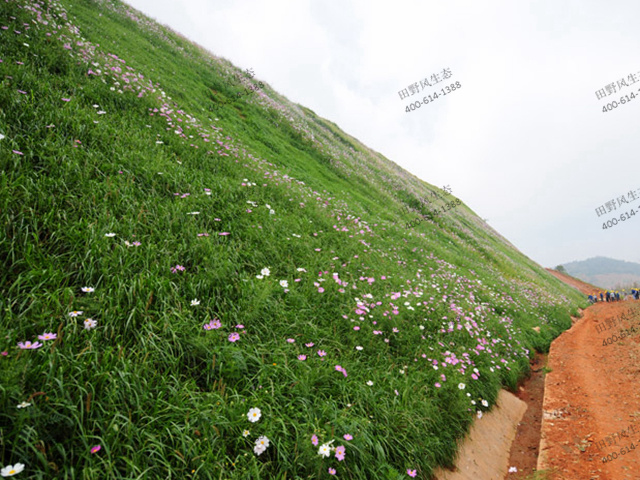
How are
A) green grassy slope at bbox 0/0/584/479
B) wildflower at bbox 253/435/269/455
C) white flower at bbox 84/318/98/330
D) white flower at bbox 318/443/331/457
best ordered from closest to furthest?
green grassy slope at bbox 0/0/584/479
wildflower at bbox 253/435/269/455
white flower at bbox 318/443/331/457
white flower at bbox 84/318/98/330

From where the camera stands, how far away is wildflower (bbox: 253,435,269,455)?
2373 mm

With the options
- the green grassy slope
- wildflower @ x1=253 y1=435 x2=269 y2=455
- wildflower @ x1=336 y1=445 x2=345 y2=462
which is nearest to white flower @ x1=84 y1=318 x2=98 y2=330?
the green grassy slope

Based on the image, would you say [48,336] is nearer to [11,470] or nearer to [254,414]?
[11,470]

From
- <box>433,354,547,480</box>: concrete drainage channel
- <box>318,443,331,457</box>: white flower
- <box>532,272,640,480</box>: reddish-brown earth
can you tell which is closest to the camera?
<box>318,443,331,457</box>: white flower

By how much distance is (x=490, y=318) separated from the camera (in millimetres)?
7707

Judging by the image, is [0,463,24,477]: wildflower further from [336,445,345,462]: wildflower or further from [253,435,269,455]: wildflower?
[336,445,345,462]: wildflower

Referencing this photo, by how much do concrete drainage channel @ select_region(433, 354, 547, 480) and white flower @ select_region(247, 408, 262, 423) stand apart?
93.4 inches

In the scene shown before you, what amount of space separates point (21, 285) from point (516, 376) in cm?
844

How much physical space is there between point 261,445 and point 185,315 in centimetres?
170

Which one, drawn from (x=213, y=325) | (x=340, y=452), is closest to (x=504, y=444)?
(x=340, y=452)

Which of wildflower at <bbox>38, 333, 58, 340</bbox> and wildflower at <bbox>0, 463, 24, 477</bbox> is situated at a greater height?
wildflower at <bbox>38, 333, 58, 340</bbox>

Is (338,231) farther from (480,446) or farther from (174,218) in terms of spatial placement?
(480,446)

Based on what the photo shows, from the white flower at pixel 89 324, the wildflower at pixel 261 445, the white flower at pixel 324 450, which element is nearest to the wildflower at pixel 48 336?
the white flower at pixel 89 324

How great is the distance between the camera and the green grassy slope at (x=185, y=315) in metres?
2.27
